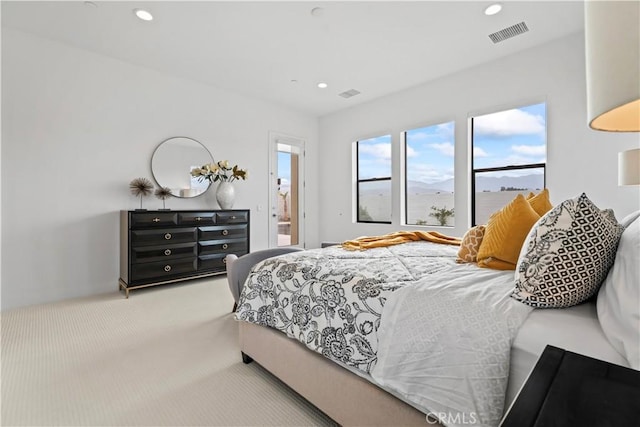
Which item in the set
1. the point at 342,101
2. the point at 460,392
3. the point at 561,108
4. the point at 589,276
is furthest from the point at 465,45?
the point at 460,392

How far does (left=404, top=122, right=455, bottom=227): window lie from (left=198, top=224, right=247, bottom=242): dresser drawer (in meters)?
2.66

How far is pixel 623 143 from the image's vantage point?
9.68 ft

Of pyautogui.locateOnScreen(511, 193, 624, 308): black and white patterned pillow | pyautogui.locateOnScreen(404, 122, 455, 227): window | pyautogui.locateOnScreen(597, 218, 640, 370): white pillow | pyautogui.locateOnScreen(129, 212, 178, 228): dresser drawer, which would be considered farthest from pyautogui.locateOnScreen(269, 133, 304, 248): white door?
pyautogui.locateOnScreen(597, 218, 640, 370): white pillow

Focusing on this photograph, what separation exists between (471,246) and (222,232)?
3.24 metres

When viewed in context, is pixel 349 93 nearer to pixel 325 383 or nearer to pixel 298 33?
pixel 298 33

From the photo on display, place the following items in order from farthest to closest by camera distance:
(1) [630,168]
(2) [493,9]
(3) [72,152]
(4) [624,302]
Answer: (3) [72,152], (2) [493,9], (1) [630,168], (4) [624,302]

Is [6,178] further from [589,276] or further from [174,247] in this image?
[589,276]

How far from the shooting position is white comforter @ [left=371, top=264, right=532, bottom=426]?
96cm

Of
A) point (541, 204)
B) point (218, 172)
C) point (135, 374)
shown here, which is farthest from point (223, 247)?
point (541, 204)

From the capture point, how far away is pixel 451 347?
104 cm

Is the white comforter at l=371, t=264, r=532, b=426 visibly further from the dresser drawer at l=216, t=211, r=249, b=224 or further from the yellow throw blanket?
the dresser drawer at l=216, t=211, r=249, b=224

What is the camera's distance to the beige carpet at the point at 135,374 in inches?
60.9

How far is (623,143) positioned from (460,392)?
344 cm

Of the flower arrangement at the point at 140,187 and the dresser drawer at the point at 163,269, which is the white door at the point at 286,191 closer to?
the dresser drawer at the point at 163,269
